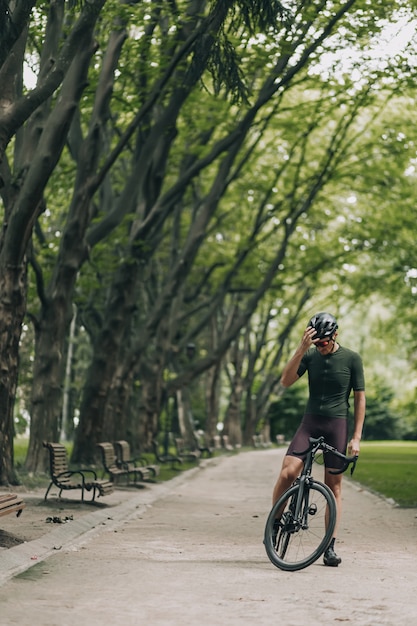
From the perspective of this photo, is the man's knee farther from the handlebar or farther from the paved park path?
the paved park path

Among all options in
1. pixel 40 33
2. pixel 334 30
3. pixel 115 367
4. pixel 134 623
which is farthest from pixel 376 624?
pixel 115 367

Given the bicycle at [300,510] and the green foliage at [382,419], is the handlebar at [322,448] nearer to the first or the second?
the bicycle at [300,510]

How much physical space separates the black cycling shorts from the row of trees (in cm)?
519

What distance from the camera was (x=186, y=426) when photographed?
43.9 m

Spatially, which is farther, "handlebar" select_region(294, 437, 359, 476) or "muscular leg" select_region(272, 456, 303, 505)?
"muscular leg" select_region(272, 456, 303, 505)

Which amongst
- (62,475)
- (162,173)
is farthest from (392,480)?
(62,475)

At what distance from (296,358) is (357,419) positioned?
70 cm

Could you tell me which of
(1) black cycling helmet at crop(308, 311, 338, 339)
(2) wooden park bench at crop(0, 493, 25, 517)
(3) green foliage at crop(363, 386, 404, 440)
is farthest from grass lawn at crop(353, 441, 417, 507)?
(3) green foliage at crop(363, 386, 404, 440)

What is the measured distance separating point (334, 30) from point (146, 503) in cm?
920

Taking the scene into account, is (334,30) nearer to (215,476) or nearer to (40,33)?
(40,33)

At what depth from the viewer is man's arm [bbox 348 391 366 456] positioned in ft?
32.5

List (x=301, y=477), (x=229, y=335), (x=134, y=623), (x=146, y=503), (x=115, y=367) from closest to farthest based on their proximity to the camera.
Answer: (x=134, y=623)
(x=301, y=477)
(x=146, y=503)
(x=115, y=367)
(x=229, y=335)

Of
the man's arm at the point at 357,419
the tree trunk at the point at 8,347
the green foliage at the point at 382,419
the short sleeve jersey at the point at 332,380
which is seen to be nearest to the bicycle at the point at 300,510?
the man's arm at the point at 357,419

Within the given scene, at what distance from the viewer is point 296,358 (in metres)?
9.96
